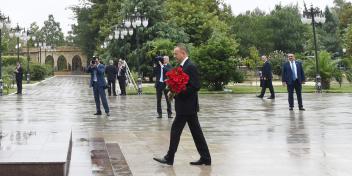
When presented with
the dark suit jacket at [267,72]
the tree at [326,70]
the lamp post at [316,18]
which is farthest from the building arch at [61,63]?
the dark suit jacket at [267,72]

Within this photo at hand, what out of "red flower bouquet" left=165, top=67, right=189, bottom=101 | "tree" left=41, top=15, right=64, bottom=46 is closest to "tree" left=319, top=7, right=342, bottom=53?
"red flower bouquet" left=165, top=67, right=189, bottom=101

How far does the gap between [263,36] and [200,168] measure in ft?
221

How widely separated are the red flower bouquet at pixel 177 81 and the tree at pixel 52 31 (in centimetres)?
14710

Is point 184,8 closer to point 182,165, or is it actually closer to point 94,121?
point 94,121

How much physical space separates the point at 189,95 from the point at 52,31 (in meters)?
160

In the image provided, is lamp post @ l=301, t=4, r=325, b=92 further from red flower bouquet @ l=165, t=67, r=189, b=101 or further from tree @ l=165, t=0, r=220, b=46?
red flower bouquet @ l=165, t=67, r=189, b=101

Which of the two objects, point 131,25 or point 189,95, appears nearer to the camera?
point 189,95

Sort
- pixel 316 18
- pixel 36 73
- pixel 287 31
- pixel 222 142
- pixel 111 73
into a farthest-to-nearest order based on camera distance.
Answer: pixel 287 31
pixel 36 73
pixel 316 18
pixel 111 73
pixel 222 142

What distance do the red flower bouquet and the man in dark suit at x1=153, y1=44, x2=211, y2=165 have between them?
0.09 m

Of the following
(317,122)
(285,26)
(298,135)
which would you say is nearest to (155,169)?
(298,135)

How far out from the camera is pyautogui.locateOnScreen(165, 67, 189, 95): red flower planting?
763cm

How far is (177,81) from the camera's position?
25.0 feet

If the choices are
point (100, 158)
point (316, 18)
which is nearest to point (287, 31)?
point (316, 18)

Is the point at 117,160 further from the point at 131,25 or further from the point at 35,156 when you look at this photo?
the point at 131,25
